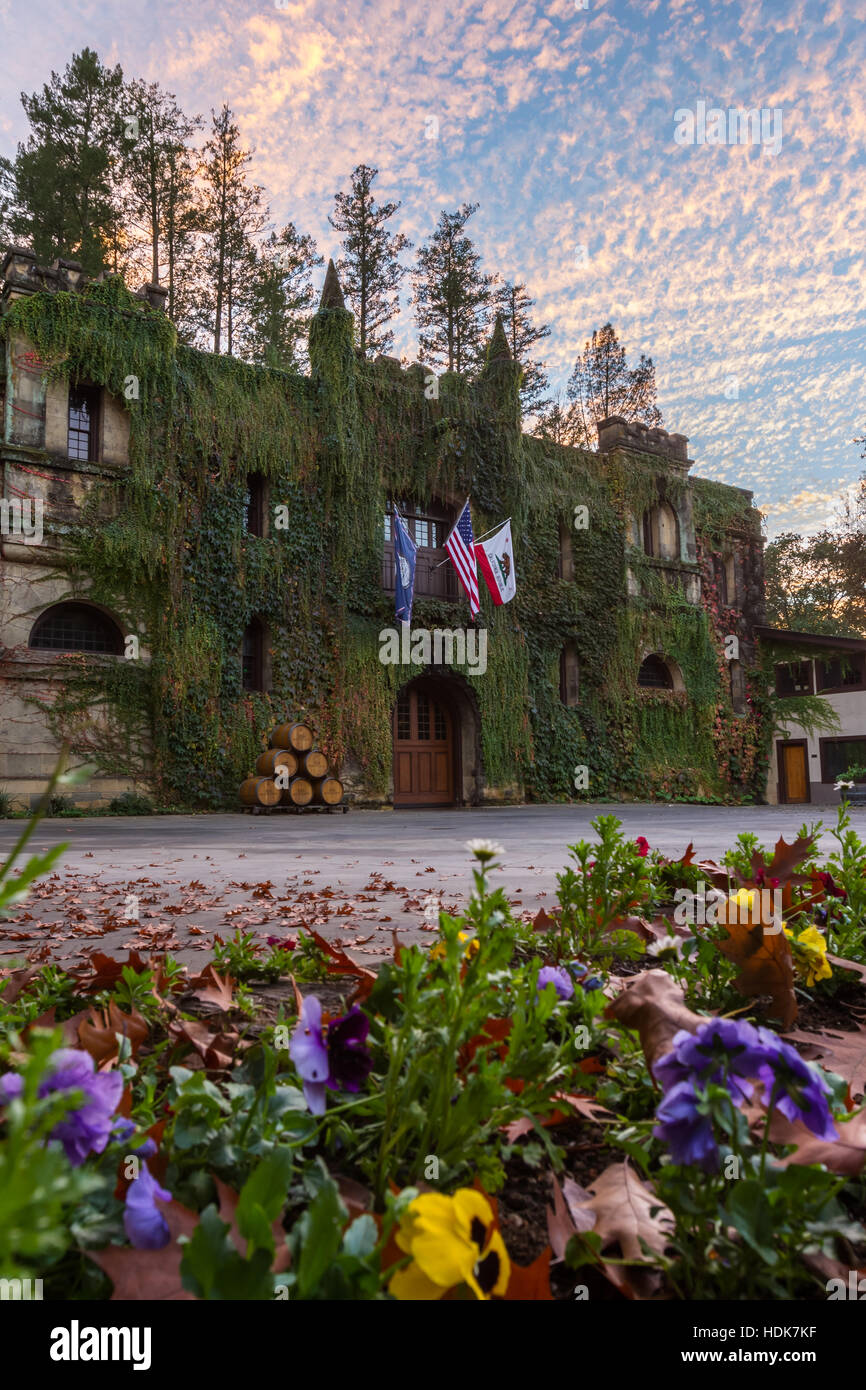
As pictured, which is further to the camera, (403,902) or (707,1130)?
(403,902)

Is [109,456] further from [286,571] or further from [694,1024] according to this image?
[694,1024]

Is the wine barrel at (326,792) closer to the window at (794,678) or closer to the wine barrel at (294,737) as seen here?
the wine barrel at (294,737)

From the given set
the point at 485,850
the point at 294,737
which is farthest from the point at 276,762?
the point at 485,850

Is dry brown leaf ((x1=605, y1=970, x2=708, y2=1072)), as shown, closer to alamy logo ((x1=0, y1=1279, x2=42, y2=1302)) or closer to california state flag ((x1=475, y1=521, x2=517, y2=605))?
alamy logo ((x1=0, y1=1279, x2=42, y2=1302))

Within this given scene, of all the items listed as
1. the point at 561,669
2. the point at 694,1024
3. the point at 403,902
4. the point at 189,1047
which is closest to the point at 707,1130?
the point at 694,1024

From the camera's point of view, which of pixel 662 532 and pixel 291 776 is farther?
pixel 662 532

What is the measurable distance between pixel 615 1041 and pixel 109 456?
14442mm

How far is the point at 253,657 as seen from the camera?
1505 centimetres

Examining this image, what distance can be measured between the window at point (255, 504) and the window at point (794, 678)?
17971 millimetres

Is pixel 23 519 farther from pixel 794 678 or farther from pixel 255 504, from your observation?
pixel 794 678

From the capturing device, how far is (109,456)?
13.7 metres

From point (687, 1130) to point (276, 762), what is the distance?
12.5 meters

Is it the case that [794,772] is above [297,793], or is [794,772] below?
below

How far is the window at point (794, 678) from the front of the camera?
1017 inches
